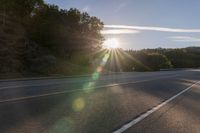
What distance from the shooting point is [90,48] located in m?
52.2

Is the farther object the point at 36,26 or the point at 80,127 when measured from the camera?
the point at 36,26

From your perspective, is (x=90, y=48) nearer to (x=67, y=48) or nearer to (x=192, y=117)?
(x=67, y=48)

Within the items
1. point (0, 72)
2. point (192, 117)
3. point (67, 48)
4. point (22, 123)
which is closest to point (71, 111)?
point (22, 123)

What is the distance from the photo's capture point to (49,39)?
48625 millimetres

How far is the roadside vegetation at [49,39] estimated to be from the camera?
3856 centimetres

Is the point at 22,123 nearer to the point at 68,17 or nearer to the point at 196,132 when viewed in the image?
the point at 196,132

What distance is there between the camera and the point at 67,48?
49.7 meters

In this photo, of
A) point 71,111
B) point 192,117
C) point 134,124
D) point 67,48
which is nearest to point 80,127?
point 134,124

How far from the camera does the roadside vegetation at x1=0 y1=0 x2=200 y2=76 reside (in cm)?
3856

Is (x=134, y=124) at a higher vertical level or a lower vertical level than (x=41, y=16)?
lower

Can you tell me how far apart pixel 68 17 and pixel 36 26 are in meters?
5.20

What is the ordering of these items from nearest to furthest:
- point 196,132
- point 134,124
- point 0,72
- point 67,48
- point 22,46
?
point 196,132 < point 134,124 < point 0,72 < point 22,46 < point 67,48

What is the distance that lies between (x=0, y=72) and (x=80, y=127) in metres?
26.2

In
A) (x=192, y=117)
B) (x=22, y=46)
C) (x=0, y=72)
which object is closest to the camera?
(x=192, y=117)
